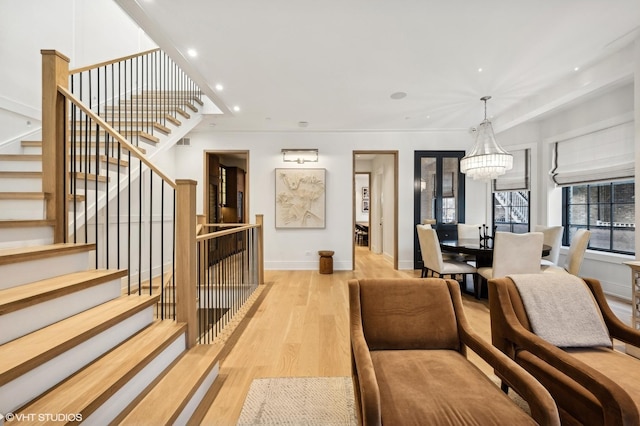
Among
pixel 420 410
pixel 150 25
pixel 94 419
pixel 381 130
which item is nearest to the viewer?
pixel 420 410

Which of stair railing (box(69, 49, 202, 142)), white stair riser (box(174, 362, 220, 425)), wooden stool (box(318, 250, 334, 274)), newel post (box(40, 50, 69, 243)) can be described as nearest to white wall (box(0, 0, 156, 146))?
stair railing (box(69, 49, 202, 142))

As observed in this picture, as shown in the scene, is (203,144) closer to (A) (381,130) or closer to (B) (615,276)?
(A) (381,130)

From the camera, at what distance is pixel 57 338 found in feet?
4.14

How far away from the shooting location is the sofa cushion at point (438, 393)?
3.30ft

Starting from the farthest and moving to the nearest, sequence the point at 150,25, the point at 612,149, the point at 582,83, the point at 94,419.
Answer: the point at 612,149 < the point at 582,83 < the point at 150,25 < the point at 94,419

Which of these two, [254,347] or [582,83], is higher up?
[582,83]

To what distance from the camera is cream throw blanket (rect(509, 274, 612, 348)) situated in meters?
1.53

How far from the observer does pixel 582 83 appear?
323 centimetres

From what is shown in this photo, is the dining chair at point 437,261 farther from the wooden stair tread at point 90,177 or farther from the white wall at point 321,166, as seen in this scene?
the wooden stair tread at point 90,177

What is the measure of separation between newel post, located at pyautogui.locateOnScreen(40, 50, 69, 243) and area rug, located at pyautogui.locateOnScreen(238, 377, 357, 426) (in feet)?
6.35

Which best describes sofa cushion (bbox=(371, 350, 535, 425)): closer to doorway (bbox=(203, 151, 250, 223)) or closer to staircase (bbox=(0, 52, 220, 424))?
staircase (bbox=(0, 52, 220, 424))

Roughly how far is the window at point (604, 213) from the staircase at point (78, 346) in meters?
5.42

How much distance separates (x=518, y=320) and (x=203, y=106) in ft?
16.1

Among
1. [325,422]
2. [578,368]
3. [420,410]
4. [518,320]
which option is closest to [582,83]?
[518,320]
